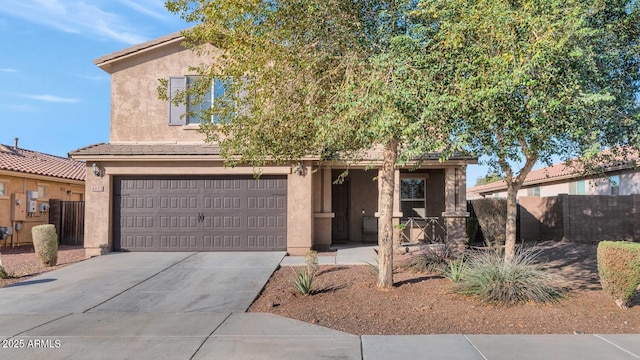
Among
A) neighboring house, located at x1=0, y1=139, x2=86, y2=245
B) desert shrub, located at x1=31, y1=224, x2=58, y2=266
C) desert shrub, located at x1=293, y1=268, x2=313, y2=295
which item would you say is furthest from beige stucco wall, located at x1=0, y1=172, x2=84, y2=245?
desert shrub, located at x1=293, y1=268, x2=313, y2=295

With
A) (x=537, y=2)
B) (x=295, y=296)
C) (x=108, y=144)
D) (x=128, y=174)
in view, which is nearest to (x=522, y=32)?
(x=537, y=2)

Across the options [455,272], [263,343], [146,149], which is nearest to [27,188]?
[146,149]

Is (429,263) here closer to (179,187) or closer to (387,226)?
(387,226)

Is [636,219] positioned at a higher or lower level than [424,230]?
higher

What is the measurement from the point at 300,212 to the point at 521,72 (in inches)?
346

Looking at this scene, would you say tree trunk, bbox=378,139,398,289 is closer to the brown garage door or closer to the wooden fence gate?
the brown garage door

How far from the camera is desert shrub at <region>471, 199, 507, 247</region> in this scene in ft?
51.5

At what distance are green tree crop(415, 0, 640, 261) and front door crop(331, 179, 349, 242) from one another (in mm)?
9414

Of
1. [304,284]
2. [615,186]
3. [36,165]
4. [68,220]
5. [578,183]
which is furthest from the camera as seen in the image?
[578,183]

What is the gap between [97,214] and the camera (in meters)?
13.3

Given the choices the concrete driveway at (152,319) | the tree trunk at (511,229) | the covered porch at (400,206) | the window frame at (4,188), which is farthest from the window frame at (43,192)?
the tree trunk at (511,229)

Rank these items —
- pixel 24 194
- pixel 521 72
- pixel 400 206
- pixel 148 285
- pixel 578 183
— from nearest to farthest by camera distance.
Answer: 1. pixel 521 72
2. pixel 148 285
3. pixel 400 206
4. pixel 24 194
5. pixel 578 183

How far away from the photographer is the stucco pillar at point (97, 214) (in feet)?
43.5

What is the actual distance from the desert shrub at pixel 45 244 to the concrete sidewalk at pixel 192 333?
188 cm
